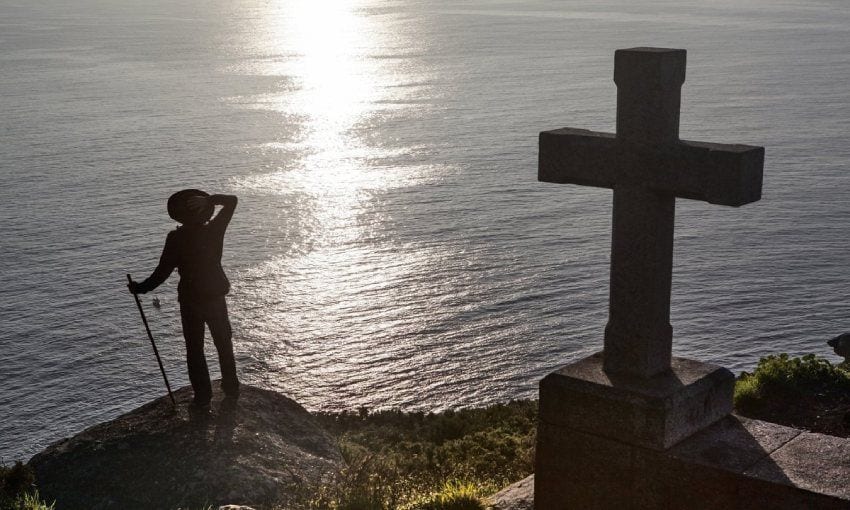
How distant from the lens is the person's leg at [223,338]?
12627 mm

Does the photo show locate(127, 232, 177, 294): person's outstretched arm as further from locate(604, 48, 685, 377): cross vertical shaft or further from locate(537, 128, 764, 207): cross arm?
locate(604, 48, 685, 377): cross vertical shaft

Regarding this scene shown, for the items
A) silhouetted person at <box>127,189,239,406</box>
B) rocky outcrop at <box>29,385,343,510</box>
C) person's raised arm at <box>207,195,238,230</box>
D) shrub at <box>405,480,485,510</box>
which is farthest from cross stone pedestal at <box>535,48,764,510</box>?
silhouetted person at <box>127,189,239,406</box>

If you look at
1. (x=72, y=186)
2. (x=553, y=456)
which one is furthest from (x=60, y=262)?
(x=553, y=456)

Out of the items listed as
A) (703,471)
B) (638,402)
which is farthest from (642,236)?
(703,471)

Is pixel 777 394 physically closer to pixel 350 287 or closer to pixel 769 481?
pixel 769 481

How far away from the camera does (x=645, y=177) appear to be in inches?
349

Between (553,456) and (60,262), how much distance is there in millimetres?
50907

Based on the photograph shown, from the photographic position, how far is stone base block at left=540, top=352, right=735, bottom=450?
28.3 feet

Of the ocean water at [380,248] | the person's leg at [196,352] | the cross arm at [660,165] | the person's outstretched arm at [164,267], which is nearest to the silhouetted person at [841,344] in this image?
the ocean water at [380,248]

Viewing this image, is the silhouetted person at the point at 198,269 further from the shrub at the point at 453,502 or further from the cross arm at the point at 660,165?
the cross arm at the point at 660,165

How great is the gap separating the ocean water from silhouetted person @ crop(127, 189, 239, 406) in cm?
2442

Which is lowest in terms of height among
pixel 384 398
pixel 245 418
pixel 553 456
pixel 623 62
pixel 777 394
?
pixel 384 398

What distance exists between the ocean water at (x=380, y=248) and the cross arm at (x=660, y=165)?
1122 inches

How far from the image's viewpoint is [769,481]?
26.5 feet
